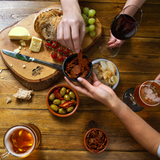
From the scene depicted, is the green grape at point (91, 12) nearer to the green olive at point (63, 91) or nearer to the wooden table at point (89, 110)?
the wooden table at point (89, 110)

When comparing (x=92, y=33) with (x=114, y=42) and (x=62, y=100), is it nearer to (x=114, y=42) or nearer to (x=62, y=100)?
(x=114, y=42)

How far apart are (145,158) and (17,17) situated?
2178mm

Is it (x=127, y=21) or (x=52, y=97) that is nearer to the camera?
(x=127, y=21)

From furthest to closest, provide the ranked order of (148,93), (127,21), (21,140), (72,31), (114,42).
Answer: (114,42) → (21,140) → (148,93) → (127,21) → (72,31)

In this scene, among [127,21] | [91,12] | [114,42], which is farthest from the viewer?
[114,42]

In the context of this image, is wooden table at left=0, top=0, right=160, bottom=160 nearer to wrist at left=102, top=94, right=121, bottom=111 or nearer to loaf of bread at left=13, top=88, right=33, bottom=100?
loaf of bread at left=13, top=88, right=33, bottom=100

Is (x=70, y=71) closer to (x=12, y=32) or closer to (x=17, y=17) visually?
(x=12, y=32)

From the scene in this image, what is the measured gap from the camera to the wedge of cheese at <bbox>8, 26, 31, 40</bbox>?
142 centimetres

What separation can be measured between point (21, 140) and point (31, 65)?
30.9 inches

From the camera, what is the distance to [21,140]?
1366 mm

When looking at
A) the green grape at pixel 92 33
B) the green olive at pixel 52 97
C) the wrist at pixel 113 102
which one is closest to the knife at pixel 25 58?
the green olive at pixel 52 97

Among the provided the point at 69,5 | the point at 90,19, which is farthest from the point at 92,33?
the point at 69,5

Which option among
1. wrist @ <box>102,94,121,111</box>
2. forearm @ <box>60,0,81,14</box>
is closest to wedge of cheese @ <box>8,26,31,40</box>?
forearm @ <box>60,0,81,14</box>

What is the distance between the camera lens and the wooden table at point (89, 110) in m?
1.45
